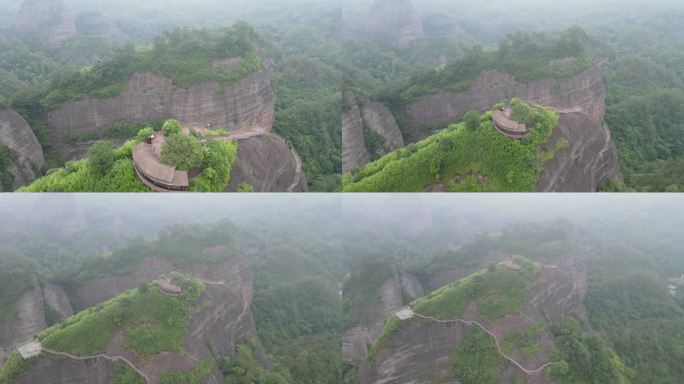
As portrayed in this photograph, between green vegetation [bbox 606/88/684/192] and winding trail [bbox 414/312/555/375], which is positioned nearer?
green vegetation [bbox 606/88/684/192]

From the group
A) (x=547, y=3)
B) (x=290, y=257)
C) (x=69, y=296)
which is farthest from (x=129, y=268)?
(x=547, y=3)

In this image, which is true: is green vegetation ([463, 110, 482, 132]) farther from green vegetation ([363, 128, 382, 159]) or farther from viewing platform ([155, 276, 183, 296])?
viewing platform ([155, 276, 183, 296])

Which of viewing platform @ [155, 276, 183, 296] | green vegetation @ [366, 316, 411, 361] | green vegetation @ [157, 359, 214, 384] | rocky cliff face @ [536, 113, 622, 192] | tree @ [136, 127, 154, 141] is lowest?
green vegetation @ [157, 359, 214, 384]

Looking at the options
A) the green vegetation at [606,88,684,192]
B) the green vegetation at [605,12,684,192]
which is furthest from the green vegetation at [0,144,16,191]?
the green vegetation at [606,88,684,192]

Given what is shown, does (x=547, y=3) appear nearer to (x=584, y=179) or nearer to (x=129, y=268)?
(x=584, y=179)

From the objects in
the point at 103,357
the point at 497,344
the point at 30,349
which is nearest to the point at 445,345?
the point at 497,344

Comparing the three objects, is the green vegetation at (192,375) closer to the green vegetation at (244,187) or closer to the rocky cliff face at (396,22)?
the green vegetation at (244,187)
